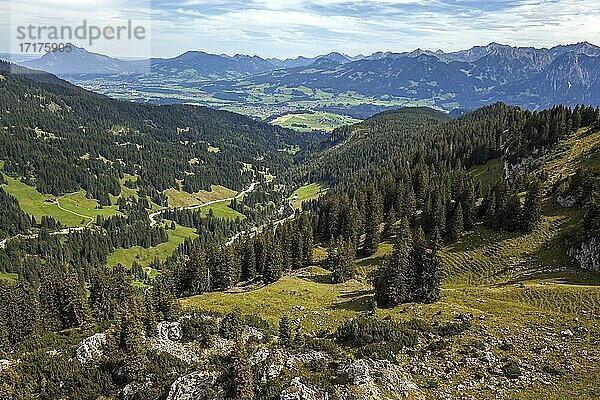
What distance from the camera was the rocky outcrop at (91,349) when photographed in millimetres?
58781

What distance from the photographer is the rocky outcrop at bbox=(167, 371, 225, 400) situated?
152 ft

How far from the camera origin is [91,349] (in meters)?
60.0

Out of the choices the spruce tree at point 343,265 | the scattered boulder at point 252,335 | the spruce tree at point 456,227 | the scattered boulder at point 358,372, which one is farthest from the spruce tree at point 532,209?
the scattered boulder at point 358,372

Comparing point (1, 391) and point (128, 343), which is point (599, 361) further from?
point (1, 391)

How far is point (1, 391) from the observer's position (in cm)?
A: 5103

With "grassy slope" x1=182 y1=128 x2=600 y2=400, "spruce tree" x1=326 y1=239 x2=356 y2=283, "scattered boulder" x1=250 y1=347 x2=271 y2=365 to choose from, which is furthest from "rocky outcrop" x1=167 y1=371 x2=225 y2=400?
"spruce tree" x1=326 y1=239 x2=356 y2=283

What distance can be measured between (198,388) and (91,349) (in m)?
22.2

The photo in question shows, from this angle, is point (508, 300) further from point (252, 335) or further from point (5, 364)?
point (5, 364)

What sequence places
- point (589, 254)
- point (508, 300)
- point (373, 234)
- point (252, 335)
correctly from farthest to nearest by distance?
point (373, 234) < point (589, 254) < point (508, 300) < point (252, 335)

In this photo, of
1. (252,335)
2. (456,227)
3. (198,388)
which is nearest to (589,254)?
(456,227)

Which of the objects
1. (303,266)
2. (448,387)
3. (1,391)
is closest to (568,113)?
(303,266)

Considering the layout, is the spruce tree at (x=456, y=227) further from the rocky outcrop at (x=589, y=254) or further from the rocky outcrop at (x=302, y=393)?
the rocky outcrop at (x=302, y=393)

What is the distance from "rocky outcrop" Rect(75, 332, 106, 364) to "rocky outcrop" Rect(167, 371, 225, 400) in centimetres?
1684

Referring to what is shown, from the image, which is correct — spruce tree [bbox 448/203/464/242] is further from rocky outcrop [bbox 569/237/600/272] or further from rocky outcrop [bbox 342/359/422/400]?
rocky outcrop [bbox 342/359/422/400]
